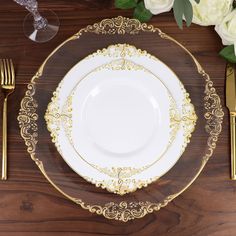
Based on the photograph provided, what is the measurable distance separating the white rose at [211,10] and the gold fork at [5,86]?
339 mm

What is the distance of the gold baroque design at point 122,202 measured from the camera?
0.71m

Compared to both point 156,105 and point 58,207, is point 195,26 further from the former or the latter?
point 58,207

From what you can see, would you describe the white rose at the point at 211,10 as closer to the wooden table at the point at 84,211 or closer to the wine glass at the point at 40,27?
the wooden table at the point at 84,211

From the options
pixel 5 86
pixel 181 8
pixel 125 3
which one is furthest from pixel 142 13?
pixel 5 86

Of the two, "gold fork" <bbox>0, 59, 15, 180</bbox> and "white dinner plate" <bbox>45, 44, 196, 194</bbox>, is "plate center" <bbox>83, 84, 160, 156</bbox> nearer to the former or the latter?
"white dinner plate" <bbox>45, 44, 196, 194</bbox>

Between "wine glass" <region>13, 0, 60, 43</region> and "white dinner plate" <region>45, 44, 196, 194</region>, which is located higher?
"wine glass" <region>13, 0, 60, 43</region>

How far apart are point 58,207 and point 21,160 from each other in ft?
0.34

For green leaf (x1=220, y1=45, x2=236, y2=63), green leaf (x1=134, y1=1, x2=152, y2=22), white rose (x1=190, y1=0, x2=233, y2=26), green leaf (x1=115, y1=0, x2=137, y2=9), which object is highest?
green leaf (x1=115, y1=0, x2=137, y2=9)

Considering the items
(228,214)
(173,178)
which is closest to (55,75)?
(173,178)

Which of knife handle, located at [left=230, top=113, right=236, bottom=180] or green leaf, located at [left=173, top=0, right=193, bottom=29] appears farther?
knife handle, located at [left=230, top=113, right=236, bottom=180]

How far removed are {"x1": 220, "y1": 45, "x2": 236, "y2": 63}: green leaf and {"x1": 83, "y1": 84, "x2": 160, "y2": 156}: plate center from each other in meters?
0.15

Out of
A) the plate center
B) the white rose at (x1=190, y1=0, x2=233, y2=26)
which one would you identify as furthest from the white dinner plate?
the white rose at (x1=190, y1=0, x2=233, y2=26)

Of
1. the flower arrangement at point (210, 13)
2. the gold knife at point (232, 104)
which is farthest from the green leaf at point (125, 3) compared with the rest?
the gold knife at point (232, 104)

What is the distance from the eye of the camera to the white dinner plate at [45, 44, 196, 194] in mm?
720
